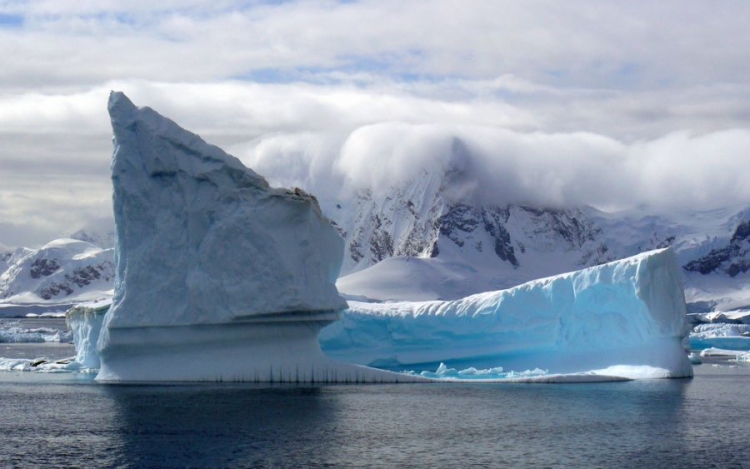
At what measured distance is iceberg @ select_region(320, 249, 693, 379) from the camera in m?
35.9

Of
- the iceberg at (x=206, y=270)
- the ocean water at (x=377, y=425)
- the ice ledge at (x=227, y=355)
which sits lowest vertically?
the ocean water at (x=377, y=425)

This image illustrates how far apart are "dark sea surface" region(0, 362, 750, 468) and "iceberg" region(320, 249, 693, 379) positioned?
175 centimetres

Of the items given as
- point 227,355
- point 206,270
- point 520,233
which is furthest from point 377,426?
point 520,233

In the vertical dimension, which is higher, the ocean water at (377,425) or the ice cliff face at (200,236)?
the ice cliff face at (200,236)

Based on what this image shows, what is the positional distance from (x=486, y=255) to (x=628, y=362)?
323 feet

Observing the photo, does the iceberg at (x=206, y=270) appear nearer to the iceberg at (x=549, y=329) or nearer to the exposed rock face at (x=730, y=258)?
the iceberg at (x=549, y=329)

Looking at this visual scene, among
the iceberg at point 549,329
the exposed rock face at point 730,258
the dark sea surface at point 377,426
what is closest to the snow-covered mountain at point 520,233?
the exposed rock face at point 730,258

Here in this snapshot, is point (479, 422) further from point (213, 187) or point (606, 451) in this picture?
point (213, 187)

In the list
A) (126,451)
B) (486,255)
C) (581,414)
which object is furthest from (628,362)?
(486,255)

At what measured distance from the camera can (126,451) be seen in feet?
74.1

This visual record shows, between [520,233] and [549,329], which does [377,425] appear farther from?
[520,233]

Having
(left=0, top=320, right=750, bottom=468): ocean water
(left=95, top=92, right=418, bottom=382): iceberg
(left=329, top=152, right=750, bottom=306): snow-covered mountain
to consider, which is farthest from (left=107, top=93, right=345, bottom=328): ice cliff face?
(left=329, top=152, right=750, bottom=306): snow-covered mountain

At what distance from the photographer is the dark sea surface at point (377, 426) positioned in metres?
22.0

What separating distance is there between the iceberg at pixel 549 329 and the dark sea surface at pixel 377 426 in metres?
1.75
